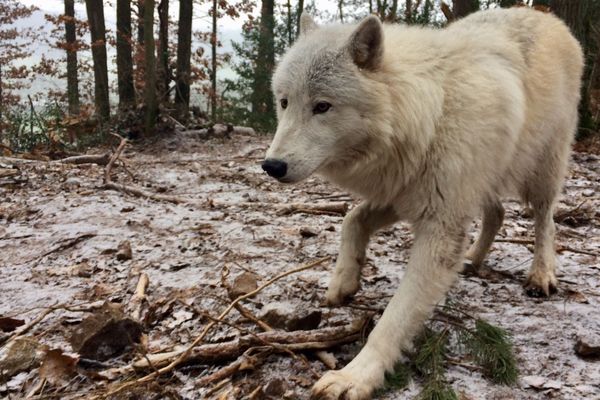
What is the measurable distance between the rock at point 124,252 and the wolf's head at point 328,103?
6.36 feet

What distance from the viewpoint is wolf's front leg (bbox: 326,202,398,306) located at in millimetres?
3123

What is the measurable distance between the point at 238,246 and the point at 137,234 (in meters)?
1.00

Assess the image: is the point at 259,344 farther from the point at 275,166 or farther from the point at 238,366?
the point at 275,166

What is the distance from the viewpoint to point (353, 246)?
126 inches

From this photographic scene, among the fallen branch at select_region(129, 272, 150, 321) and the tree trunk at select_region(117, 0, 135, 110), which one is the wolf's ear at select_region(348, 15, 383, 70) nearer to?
the fallen branch at select_region(129, 272, 150, 321)

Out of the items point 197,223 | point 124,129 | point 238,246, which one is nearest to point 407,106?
point 238,246

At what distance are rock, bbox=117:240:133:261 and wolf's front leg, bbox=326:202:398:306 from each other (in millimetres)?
1763

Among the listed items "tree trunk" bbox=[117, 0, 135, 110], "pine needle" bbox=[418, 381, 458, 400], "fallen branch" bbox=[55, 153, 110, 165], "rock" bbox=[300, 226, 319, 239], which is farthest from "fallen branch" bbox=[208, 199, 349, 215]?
"tree trunk" bbox=[117, 0, 135, 110]

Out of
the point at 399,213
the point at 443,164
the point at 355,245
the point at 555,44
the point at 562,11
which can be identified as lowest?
the point at 355,245

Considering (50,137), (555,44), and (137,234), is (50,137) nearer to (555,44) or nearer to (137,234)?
(137,234)

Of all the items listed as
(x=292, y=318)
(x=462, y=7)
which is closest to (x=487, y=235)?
(x=292, y=318)

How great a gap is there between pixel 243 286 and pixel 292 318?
55cm

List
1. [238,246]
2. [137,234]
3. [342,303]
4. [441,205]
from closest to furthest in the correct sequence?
[441,205], [342,303], [238,246], [137,234]

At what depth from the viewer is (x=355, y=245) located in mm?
3197
